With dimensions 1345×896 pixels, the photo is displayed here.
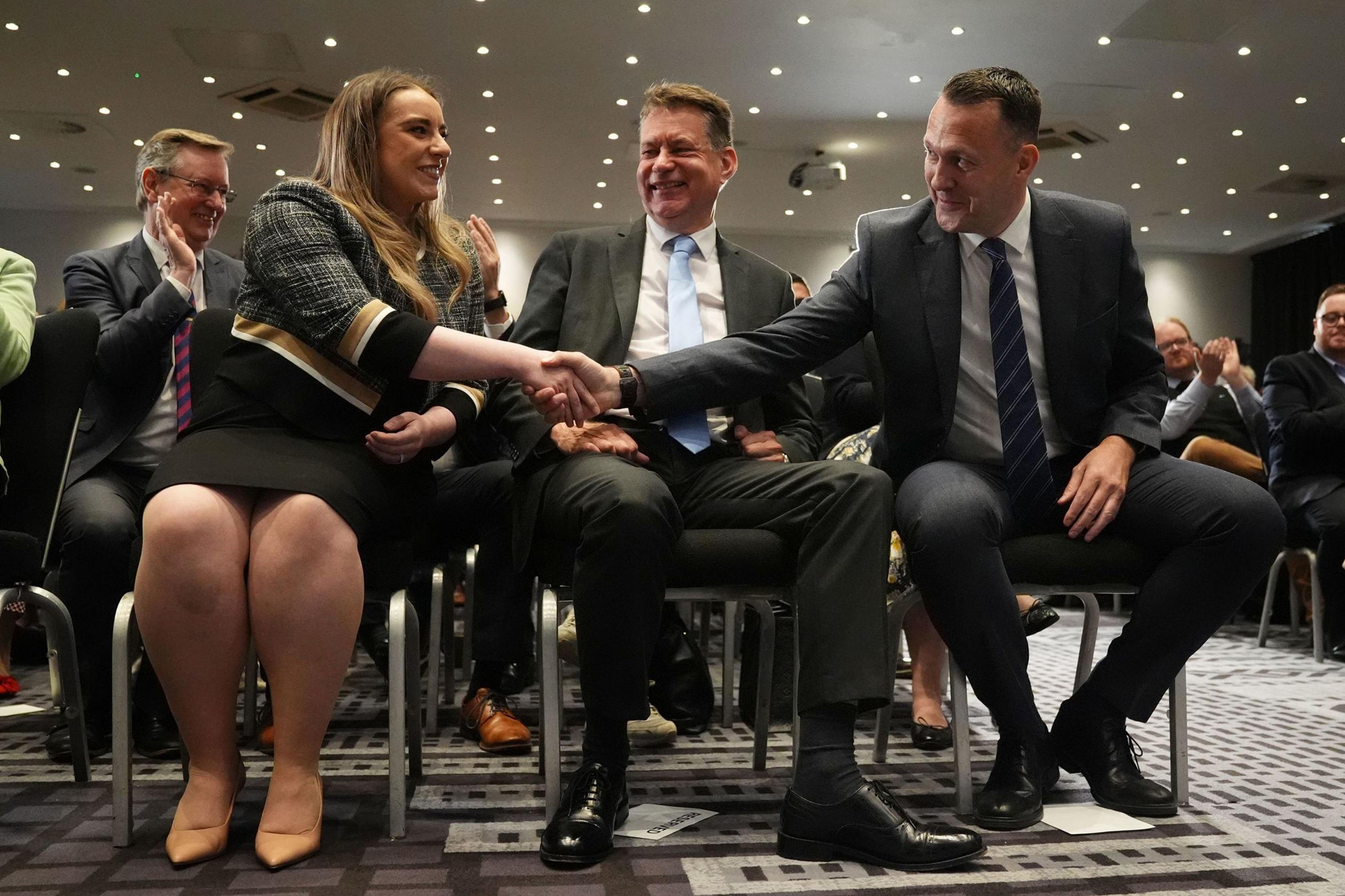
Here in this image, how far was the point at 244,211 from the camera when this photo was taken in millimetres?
11922

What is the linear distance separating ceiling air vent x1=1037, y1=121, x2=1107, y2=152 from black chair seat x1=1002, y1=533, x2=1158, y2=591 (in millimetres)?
7956

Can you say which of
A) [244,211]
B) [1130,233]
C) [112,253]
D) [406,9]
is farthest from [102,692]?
[244,211]

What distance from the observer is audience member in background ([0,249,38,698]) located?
1.72 metres

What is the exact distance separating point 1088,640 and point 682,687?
0.90m

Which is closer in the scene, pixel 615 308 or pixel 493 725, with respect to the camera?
pixel 615 308

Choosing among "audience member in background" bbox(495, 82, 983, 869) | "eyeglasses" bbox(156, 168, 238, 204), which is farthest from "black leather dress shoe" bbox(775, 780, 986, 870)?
"eyeglasses" bbox(156, 168, 238, 204)

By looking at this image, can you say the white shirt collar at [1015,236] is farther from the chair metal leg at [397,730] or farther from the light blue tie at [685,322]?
the chair metal leg at [397,730]

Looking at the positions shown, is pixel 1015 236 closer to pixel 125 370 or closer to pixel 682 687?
pixel 682 687

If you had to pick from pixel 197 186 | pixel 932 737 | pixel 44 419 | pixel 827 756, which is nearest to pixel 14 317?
pixel 44 419

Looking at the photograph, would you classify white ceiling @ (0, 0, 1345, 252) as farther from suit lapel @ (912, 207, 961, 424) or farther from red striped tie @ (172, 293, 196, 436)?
suit lapel @ (912, 207, 961, 424)

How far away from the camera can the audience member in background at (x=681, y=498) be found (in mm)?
1490

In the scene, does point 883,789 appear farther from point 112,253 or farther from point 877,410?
point 112,253

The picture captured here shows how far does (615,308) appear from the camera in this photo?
199 centimetres

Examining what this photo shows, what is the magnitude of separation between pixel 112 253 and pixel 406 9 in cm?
483
